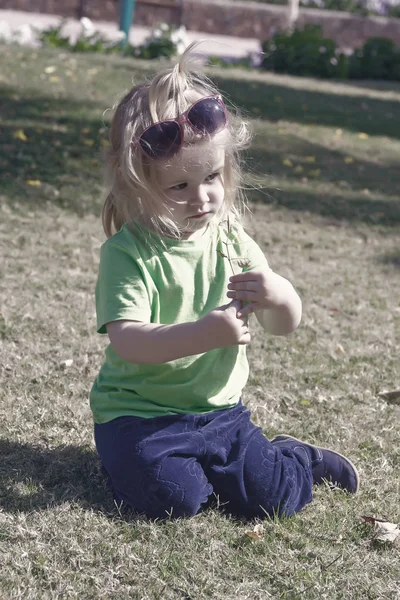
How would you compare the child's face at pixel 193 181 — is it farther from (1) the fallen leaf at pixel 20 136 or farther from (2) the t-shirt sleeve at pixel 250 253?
(1) the fallen leaf at pixel 20 136

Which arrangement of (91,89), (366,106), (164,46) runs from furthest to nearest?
(164,46) < (366,106) < (91,89)

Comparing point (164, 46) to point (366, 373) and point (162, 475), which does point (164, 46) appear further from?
point (162, 475)

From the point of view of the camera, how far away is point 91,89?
31.9ft

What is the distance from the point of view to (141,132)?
2.46 m

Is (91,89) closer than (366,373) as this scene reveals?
No

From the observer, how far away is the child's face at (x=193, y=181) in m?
2.47

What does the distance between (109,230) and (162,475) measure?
2.57 ft

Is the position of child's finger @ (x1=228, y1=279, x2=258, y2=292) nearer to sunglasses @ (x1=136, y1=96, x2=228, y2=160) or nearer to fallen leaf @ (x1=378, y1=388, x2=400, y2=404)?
sunglasses @ (x1=136, y1=96, x2=228, y2=160)

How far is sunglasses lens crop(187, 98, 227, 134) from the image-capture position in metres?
2.46

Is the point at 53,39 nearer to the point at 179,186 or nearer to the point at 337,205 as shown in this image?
the point at 337,205

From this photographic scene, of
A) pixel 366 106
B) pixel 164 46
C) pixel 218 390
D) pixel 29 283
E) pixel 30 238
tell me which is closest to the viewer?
pixel 218 390

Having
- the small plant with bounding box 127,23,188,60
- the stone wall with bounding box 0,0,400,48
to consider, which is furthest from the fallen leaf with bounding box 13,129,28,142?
the stone wall with bounding box 0,0,400,48

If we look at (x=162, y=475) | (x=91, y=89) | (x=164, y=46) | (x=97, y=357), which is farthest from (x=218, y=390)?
(x=164, y=46)

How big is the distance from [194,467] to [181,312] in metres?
0.45
